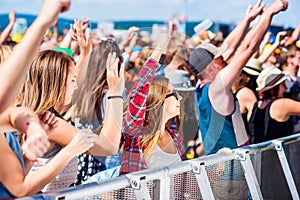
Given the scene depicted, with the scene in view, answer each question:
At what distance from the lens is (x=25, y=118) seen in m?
2.08

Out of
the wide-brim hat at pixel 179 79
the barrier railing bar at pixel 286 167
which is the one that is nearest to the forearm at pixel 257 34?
the wide-brim hat at pixel 179 79

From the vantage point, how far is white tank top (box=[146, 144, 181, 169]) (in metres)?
3.16

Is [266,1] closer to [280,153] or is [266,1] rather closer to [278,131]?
[278,131]

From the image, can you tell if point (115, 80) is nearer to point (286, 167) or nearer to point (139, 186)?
point (139, 186)

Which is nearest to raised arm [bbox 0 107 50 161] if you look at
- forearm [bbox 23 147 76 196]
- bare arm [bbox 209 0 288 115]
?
forearm [bbox 23 147 76 196]

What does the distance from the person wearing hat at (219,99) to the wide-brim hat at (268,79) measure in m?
1.17

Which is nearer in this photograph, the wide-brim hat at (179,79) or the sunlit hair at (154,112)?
the sunlit hair at (154,112)

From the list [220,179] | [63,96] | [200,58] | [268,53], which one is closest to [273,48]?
[268,53]

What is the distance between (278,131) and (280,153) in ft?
4.59

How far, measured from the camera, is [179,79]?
358cm

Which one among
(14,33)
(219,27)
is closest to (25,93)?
(14,33)

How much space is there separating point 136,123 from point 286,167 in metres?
1.01

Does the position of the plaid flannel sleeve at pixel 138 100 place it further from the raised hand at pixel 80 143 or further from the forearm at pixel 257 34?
the forearm at pixel 257 34

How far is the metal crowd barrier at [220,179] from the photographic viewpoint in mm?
2330
